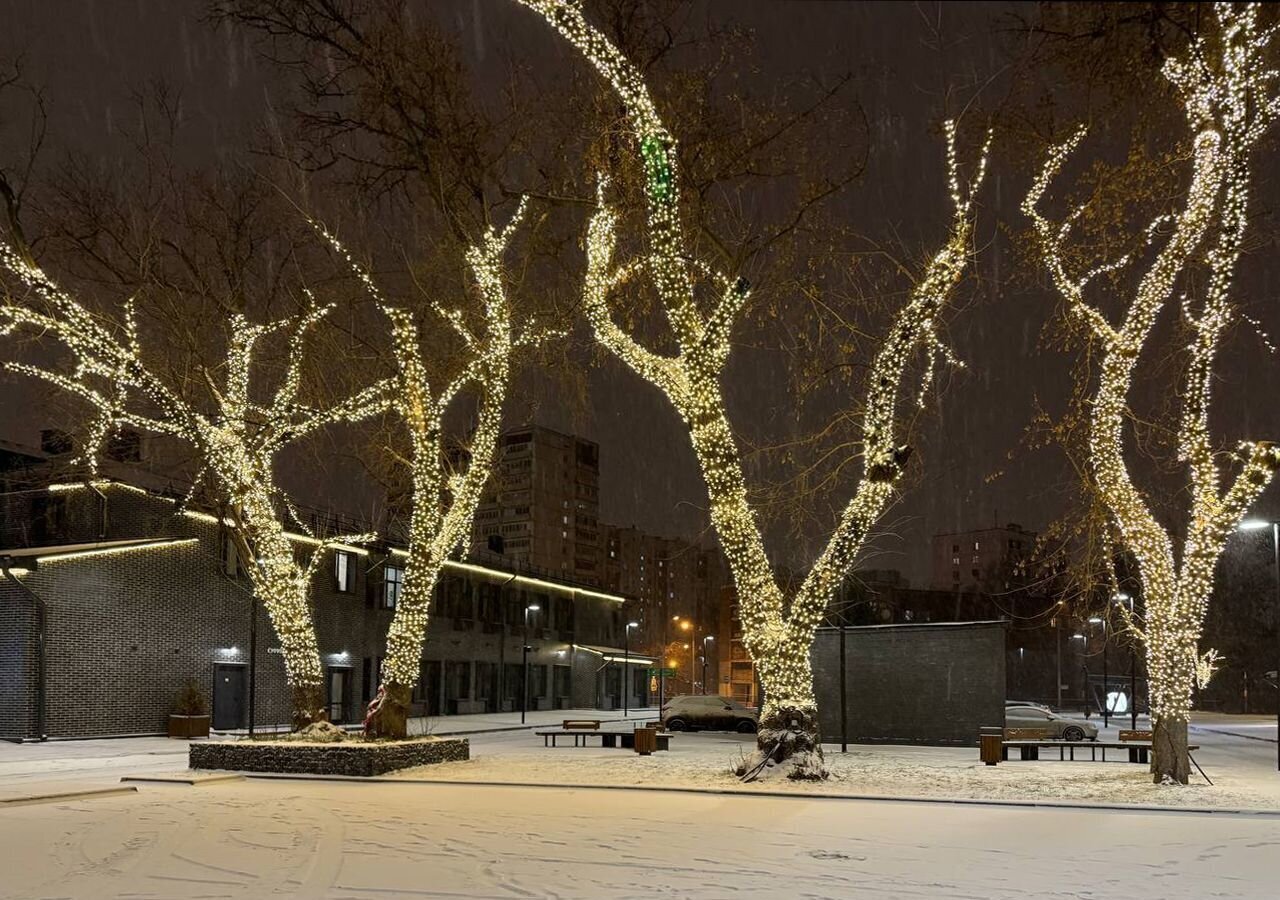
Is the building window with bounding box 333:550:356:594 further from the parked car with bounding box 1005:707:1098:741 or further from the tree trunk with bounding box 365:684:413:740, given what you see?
the parked car with bounding box 1005:707:1098:741

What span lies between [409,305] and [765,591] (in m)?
8.50

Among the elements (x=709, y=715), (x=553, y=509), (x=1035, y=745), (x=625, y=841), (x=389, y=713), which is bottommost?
(x=709, y=715)

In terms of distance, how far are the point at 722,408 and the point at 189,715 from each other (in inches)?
829

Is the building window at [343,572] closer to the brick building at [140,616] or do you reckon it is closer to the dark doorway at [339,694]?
the brick building at [140,616]

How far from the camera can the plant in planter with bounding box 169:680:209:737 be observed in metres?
33.2

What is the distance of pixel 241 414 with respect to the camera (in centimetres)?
2236

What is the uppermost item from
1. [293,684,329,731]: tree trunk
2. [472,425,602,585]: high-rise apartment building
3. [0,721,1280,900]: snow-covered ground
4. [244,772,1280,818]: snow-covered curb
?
[472,425,602,585]: high-rise apartment building

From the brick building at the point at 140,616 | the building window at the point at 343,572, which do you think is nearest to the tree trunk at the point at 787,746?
the brick building at the point at 140,616

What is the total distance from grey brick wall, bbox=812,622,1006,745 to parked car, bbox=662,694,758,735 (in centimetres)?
855

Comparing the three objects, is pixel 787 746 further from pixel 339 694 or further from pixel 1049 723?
pixel 339 694

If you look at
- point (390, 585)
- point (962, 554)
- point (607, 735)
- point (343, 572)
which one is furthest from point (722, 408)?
point (962, 554)

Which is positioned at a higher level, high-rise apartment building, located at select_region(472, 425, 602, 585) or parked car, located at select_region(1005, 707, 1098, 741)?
high-rise apartment building, located at select_region(472, 425, 602, 585)

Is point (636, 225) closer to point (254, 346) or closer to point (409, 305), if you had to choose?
point (409, 305)

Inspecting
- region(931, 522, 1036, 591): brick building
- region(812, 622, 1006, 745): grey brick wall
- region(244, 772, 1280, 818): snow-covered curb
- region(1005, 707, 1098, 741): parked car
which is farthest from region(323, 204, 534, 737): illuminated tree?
region(931, 522, 1036, 591): brick building
